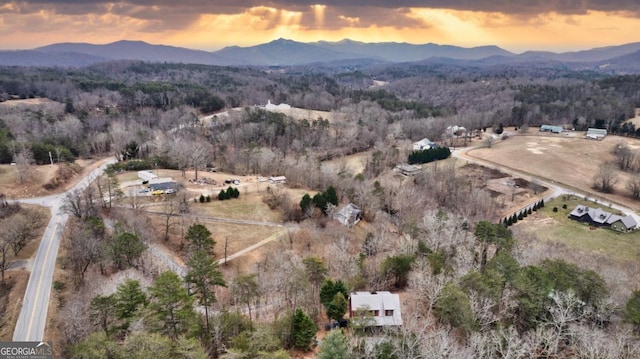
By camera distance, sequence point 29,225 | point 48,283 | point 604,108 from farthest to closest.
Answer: point 604,108 < point 29,225 < point 48,283

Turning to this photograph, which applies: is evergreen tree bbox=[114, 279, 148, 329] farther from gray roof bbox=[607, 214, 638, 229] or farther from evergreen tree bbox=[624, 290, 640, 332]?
gray roof bbox=[607, 214, 638, 229]

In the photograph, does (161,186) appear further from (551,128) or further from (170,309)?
(551,128)

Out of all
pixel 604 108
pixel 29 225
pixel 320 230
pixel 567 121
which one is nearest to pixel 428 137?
pixel 567 121

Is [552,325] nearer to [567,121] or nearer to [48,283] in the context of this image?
[48,283]

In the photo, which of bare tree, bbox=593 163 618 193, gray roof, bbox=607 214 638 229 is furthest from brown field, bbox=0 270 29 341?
bare tree, bbox=593 163 618 193

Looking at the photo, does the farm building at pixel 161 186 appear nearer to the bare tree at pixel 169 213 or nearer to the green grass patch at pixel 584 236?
the bare tree at pixel 169 213
